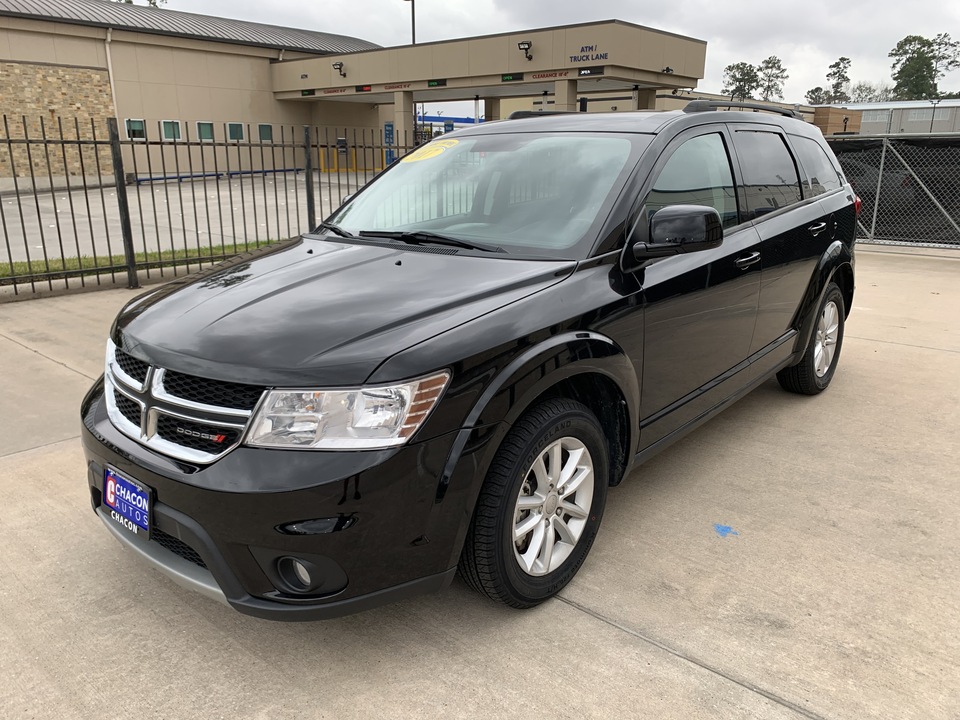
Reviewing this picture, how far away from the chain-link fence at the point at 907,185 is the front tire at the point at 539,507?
11463mm

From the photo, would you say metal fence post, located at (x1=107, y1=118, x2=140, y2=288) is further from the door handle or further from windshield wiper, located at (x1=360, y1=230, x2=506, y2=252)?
the door handle

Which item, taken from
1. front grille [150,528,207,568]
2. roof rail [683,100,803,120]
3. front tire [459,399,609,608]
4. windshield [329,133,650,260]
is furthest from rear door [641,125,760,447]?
front grille [150,528,207,568]

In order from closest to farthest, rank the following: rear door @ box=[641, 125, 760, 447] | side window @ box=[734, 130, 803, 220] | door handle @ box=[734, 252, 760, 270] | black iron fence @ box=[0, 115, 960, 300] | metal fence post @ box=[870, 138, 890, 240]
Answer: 1. rear door @ box=[641, 125, 760, 447]
2. door handle @ box=[734, 252, 760, 270]
3. side window @ box=[734, 130, 803, 220]
4. black iron fence @ box=[0, 115, 960, 300]
5. metal fence post @ box=[870, 138, 890, 240]

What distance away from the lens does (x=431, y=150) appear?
13.3ft

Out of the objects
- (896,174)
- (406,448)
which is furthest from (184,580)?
(896,174)

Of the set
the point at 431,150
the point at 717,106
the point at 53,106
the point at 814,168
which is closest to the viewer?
the point at 717,106

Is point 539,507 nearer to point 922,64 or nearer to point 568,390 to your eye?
point 568,390

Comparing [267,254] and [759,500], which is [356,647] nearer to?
[267,254]

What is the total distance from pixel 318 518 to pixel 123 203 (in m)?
7.02

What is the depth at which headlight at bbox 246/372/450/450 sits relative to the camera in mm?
2133

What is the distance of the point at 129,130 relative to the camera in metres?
29.0

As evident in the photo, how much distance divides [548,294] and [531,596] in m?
1.08

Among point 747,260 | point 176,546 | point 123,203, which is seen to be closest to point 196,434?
point 176,546

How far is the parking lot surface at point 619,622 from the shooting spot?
229 cm
